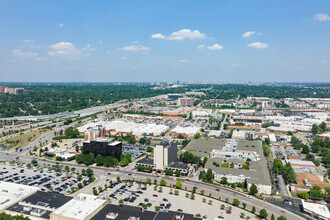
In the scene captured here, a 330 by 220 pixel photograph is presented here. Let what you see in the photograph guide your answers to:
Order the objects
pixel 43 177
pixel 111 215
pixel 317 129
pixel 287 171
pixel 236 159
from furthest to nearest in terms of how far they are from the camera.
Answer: pixel 317 129, pixel 236 159, pixel 43 177, pixel 287 171, pixel 111 215

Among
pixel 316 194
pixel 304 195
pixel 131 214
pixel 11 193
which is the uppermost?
pixel 11 193

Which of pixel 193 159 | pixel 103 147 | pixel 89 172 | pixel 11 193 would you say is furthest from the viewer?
pixel 103 147

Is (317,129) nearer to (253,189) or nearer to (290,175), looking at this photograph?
(290,175)

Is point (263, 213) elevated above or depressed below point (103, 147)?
below

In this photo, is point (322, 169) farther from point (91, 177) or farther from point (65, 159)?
point (65, 159)

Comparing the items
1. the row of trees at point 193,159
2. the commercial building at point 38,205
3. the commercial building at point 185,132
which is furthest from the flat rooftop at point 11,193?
the commercial building at point 185,132

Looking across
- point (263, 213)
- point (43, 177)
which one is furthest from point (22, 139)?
point (263, 213)
